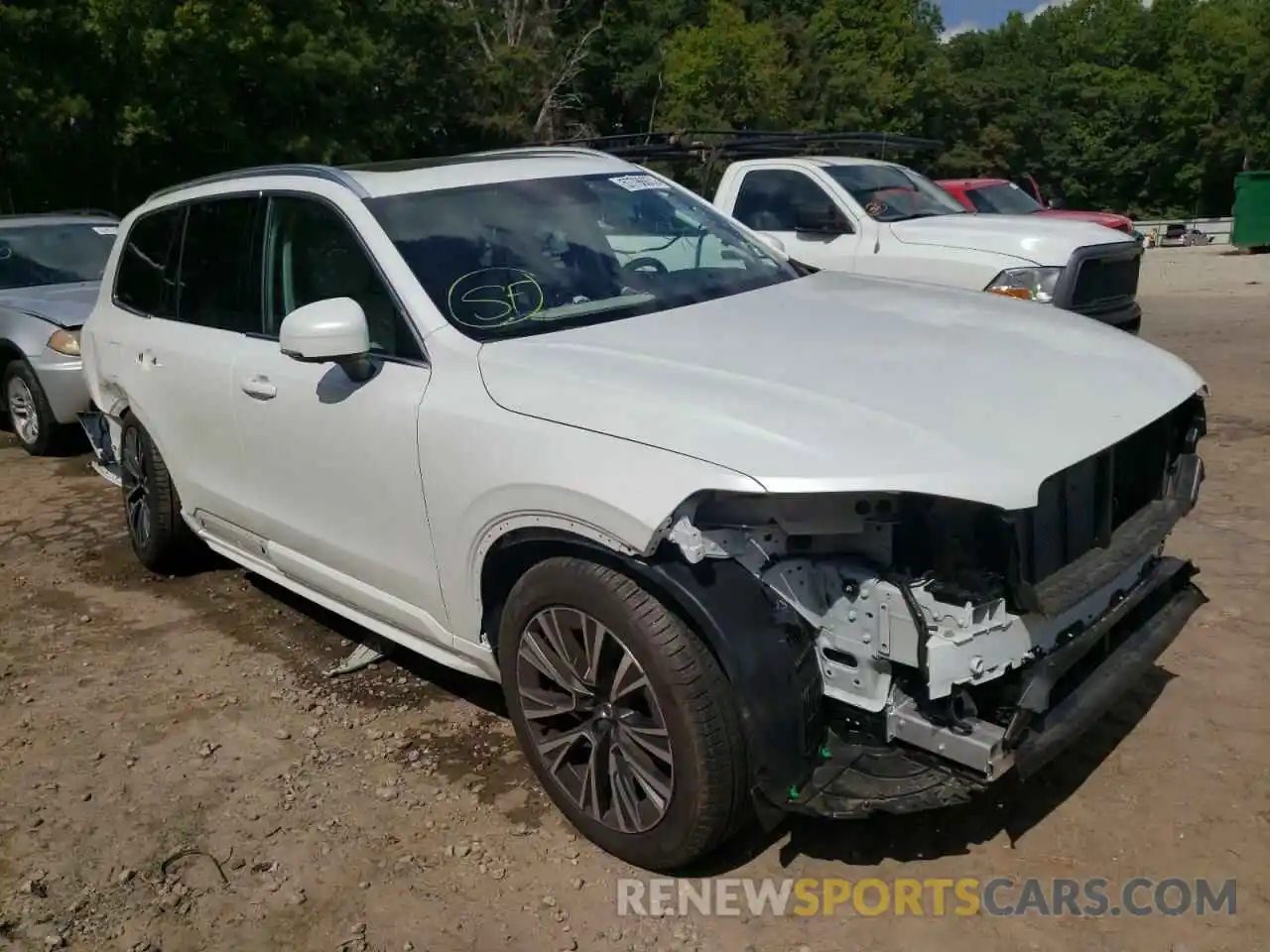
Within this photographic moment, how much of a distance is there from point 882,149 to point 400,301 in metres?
9.91

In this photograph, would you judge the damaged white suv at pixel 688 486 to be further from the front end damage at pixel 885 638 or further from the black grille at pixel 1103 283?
the black grille at pixel 1103 283

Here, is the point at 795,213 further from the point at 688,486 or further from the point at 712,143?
the point at 688,486

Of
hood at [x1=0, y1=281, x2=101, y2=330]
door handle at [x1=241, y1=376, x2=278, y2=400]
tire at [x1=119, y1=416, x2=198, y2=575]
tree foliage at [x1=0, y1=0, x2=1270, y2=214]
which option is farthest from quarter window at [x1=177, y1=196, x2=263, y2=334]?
tree foliage at [x1=0, y1=0, x2=1270, y2=214]

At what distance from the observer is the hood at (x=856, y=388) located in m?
2.57

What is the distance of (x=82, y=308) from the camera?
8148mm

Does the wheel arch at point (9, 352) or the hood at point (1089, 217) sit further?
the hood at point (1089, 217)

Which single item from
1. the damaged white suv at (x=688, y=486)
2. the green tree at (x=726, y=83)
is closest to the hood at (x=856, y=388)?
the damaged white suv at (x=688, y=486)

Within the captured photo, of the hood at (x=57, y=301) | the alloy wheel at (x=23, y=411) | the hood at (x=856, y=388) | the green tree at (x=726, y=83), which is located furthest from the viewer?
the green tree at (x=726, y=83)

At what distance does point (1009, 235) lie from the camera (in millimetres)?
8477

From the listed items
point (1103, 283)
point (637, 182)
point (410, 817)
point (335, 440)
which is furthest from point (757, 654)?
point (1103, 283)

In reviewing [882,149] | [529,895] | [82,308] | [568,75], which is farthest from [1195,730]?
[568,75]

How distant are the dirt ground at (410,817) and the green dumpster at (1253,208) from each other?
2384cm

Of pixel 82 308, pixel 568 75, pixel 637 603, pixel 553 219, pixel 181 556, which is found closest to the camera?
pixel 637 603

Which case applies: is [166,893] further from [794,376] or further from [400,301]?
[794,376]
